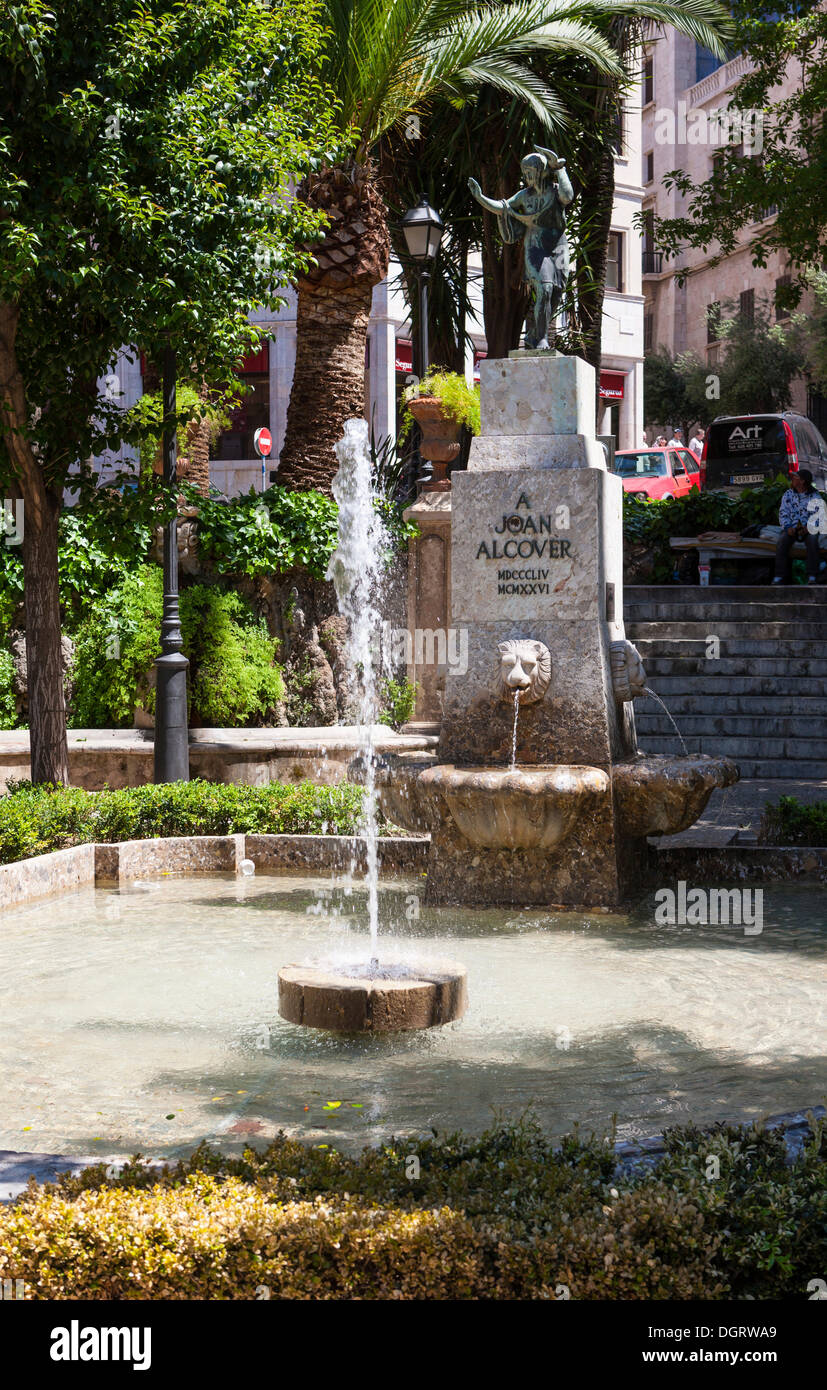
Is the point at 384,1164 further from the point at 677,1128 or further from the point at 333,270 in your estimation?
the point at 333,270

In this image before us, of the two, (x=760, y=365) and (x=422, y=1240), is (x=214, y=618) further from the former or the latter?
(x=760, y=365)

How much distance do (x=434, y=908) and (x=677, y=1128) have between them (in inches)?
192

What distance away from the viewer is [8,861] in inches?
372

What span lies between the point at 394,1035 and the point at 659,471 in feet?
70.2

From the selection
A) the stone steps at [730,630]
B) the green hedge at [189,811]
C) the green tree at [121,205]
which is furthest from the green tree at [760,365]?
the green hedge at [189,811]

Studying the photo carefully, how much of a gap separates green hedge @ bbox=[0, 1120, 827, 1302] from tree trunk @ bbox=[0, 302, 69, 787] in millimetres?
7689

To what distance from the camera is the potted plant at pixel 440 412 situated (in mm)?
14562

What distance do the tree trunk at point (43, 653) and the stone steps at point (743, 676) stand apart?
227 inches

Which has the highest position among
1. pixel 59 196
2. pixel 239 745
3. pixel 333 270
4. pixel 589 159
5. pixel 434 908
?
pixel 589 159

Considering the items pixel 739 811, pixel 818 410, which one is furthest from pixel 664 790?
pixel 818 410

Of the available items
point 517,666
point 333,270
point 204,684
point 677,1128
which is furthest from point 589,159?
point 677,1128

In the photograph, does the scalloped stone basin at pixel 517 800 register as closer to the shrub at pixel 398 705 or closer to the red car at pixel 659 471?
the shrub at pixel 398 705

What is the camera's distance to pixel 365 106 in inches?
607
